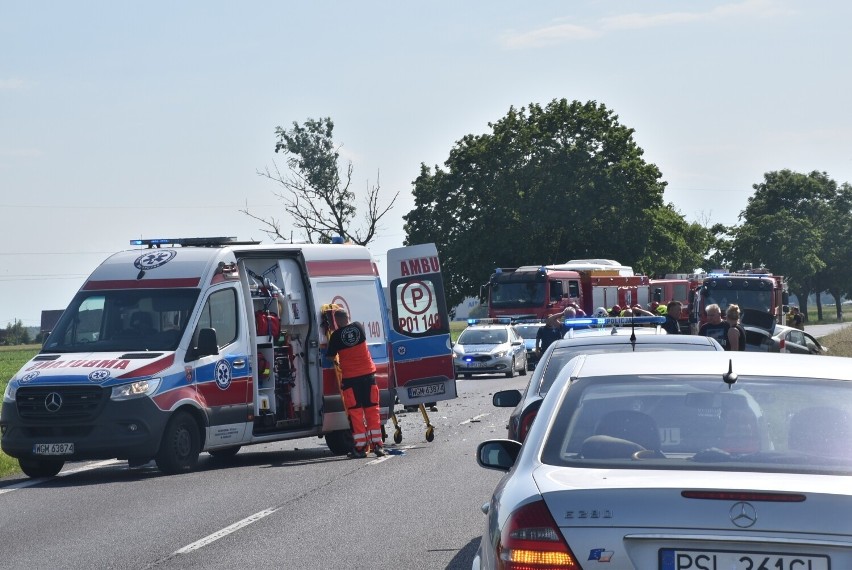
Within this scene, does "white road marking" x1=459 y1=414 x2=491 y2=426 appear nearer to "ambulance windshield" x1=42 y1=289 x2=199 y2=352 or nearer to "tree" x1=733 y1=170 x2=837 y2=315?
"ambulance windshield" x1=42 y1=289 x2=199 y2=352

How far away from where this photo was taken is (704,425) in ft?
17.1

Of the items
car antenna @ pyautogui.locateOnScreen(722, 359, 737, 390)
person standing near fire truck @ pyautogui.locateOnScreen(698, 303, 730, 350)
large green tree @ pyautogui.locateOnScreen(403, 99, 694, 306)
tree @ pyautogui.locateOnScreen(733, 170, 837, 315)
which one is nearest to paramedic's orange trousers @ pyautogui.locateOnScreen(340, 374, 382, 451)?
person standing near fire truck @ pyautogui.locateOnScreen(698, 303, 730, 350)

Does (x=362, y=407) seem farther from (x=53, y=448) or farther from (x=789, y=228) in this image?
(x=789, y=228)

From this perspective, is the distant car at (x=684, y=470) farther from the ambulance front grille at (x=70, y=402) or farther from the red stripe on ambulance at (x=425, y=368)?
the red stripe on ambulance at (x=425, y=368)

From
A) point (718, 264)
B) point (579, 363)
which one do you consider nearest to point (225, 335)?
point (579, 363)

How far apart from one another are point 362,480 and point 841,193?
114 metres

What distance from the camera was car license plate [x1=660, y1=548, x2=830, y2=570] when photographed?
13.9ft

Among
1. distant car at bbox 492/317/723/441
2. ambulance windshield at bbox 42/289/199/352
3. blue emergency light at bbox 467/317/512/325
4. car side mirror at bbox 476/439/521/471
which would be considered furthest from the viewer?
blue emergency light at bbox 467/317/512/325

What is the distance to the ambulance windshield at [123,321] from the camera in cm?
1554

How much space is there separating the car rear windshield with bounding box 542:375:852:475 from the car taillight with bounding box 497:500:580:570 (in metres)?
0.44

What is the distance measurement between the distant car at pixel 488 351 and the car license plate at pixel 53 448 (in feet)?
73.9

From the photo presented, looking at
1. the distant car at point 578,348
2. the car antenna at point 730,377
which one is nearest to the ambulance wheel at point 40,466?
the distant car at point 578,348

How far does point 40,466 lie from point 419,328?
5660 millimetres

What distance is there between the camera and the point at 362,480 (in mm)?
13969
